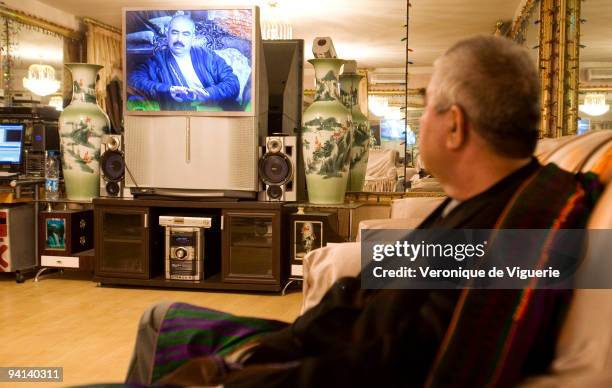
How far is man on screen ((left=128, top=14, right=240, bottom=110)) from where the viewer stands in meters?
4.16

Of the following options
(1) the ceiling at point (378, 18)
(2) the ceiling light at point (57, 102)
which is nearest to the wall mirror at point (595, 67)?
(1) the ceiling at point (378, 18)

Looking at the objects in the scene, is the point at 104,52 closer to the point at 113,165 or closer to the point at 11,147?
the point at 11,147

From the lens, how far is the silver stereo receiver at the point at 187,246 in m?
4.17

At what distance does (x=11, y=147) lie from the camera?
15.3ft

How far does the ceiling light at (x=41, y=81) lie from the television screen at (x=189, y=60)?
2.41m

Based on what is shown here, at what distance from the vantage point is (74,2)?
264 inches

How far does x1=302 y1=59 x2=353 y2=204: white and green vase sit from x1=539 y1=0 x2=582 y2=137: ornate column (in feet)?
4.08

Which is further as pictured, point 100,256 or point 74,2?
point 74,2

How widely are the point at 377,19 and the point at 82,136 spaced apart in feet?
10.4

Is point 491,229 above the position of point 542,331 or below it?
above

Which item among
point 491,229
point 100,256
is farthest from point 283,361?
point 100,256

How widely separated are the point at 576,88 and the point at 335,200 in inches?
63.0

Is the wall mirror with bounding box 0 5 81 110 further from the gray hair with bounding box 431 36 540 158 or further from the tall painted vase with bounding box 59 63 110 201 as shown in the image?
the gray hair with bounding box 431 36 540 158

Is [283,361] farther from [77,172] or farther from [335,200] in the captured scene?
[77,172]
